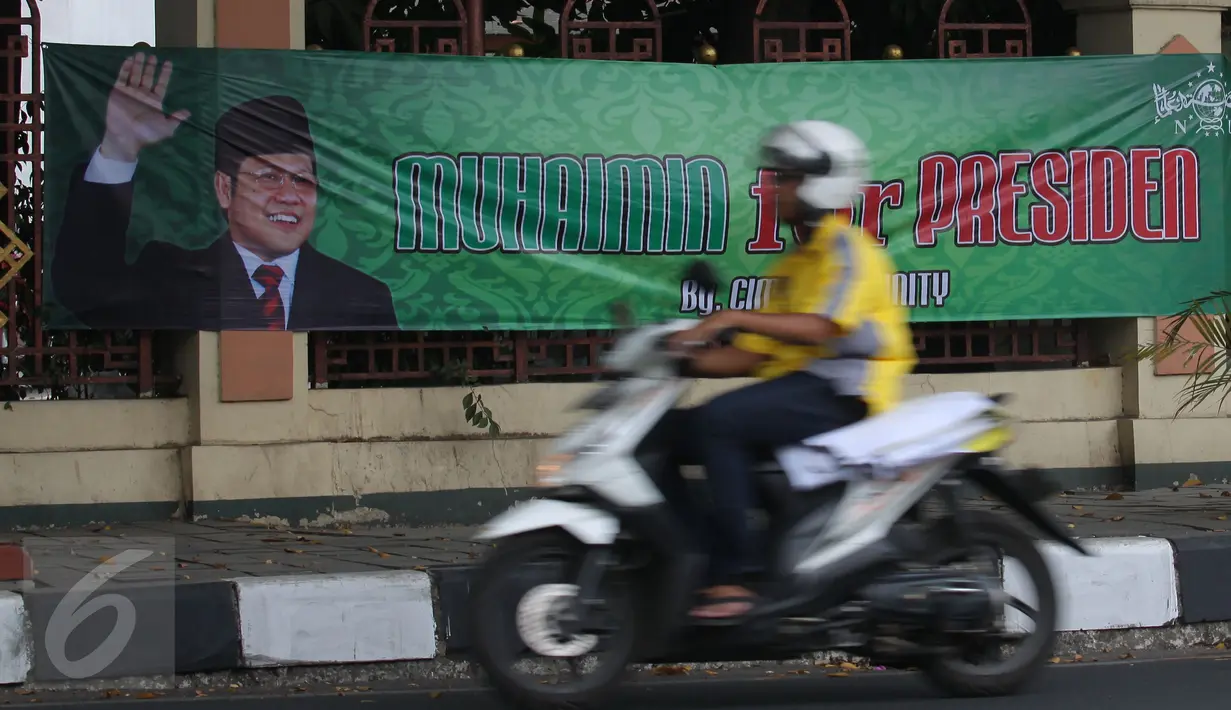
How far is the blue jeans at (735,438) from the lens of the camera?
400 cm

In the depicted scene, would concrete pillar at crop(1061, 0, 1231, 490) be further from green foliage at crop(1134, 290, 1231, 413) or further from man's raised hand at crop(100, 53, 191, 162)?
man's raised hand at crop(100, 53, 191, 162)

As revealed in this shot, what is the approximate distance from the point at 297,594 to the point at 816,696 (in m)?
1.84

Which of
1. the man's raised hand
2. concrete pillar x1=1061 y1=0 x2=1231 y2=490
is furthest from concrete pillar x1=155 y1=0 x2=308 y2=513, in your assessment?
concrete pillar x1=1061 y1=0 x2=1231 y2=490

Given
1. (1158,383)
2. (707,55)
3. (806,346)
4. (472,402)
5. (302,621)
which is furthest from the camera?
(1158,383)

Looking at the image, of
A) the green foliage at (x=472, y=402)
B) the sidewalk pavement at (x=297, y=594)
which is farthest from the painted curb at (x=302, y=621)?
the green foliage at (x=472, y=402)

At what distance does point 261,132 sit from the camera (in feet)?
23.8

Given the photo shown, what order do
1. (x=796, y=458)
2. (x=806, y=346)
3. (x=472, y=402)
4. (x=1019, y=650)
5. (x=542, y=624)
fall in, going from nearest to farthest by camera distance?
(x=542, y=624) → (x=796, y=458) → (x=806, y=346) → (x=1019, y=650) → (x=472, y=402)

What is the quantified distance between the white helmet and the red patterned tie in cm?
374

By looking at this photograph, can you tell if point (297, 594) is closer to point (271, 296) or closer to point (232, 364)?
point (232, 364)

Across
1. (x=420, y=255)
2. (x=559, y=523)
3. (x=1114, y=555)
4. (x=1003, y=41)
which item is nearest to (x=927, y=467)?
(x=559, y=523)

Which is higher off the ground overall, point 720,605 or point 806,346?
point 806,346

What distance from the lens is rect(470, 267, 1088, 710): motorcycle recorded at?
156 inches

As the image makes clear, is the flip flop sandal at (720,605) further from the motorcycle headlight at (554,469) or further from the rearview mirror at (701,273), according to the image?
the rearview mirror at (701,273)

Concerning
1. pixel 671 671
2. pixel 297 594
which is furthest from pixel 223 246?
pixel 671 671
